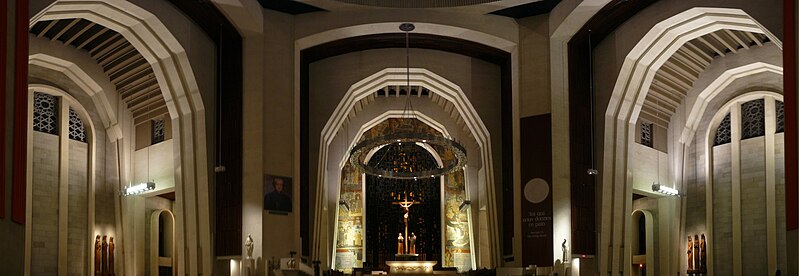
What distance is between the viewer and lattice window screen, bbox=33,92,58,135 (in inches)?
1017

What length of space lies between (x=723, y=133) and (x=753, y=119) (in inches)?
44.7

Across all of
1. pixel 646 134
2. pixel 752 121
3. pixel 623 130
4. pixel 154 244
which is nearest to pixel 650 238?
pixel 646 134

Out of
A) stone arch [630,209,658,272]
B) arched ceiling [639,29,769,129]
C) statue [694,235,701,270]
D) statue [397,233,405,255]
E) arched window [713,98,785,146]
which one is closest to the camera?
arched ceiling [639,29,769,129]

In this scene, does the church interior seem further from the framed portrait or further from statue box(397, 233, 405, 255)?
statue box(397, 233, 405, 255)

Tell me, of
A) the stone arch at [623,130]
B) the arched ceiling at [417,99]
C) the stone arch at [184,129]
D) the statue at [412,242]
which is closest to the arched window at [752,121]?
the stone arch at [623,130]

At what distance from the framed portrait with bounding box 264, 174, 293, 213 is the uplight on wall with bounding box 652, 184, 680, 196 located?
34.6 feet

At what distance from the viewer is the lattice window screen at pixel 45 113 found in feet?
84.8

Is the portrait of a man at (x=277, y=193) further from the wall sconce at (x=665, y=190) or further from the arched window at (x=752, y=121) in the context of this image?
the arched window at (x=752, y=121)

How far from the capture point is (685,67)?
89.6 ft

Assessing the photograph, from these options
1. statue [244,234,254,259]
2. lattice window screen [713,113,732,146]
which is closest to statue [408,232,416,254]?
lattice window screen [713,113,732,146]

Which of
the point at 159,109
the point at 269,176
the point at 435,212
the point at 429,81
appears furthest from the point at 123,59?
the point at 435,212

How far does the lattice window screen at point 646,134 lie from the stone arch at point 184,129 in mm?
12990

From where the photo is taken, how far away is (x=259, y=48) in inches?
934

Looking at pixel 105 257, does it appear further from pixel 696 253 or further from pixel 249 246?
pixel 696 253
